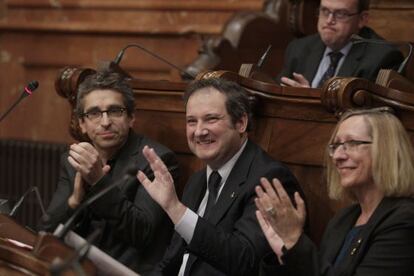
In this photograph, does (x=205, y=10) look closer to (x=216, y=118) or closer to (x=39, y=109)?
(x=39, y=109)

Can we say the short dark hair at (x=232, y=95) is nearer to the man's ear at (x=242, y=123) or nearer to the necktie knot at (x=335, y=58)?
the man's ear at (x=242, y=123)

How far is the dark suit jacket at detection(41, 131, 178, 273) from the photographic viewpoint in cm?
444

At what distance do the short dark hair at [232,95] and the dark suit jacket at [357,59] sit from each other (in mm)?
916

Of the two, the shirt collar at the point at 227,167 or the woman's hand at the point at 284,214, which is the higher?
the shirt collar at the point at 227,167

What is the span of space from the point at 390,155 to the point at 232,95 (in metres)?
0.82

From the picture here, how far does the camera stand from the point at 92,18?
767cm

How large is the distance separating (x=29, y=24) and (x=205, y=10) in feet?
4.73

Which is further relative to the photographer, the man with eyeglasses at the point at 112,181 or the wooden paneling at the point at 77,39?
the wooden paneling at the point at 77,39

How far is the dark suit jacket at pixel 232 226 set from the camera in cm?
390

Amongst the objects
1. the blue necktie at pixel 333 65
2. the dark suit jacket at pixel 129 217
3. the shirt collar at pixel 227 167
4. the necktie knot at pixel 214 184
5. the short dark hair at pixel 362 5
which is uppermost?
the short dark hair at pixel 362 5

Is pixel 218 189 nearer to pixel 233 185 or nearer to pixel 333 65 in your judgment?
pixel 233 185

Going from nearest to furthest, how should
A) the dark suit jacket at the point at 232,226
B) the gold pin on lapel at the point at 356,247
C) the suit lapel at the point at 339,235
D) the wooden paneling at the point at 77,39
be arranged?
the gold pin on lapel at the point at 356,247, the suit lapel at the point at 339,235, the dark suit jacket at the point at 232,226, the wooden paneling at the point at 77,39

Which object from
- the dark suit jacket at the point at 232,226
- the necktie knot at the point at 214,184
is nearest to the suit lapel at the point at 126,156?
the dark suit jacket at the point at 232,226

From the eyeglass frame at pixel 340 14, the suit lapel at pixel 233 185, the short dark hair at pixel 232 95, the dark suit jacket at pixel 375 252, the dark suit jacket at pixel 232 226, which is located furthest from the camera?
the eyeglass frame at pixel 340 14
